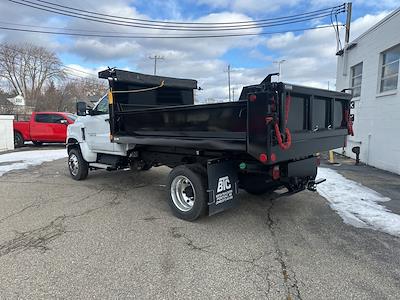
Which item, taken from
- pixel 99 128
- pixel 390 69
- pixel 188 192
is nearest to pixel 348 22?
pixel 390 69

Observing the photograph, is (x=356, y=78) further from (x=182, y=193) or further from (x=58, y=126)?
(x=58, y=126)

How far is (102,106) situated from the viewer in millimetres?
7035

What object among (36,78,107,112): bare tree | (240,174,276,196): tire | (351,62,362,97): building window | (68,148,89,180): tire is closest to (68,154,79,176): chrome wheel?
(68,148,89,180): tire

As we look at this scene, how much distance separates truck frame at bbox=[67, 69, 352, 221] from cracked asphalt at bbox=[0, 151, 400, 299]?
0.53m

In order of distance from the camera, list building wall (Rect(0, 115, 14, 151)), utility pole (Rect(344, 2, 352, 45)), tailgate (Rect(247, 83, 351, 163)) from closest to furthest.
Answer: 1. tailgate (Rect(247, 83, 351, 163))
2. utility pole (Rect(344, 2, 352, 45))
3. building wall (Rect(0, 115, 14, 151))

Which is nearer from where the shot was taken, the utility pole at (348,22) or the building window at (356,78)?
the building window at (356,78)

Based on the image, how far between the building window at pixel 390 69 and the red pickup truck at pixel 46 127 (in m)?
14.1

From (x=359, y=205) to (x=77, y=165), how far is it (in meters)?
6.44

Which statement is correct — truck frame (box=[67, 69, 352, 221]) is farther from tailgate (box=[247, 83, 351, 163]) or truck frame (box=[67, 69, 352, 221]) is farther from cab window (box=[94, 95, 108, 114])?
cab window (box=[94, 95, 108, 114])

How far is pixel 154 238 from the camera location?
4293 mm

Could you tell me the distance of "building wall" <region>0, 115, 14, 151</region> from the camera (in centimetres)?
1591

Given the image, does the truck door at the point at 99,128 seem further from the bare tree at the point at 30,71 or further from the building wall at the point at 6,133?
the bare tree at the point at 30,71

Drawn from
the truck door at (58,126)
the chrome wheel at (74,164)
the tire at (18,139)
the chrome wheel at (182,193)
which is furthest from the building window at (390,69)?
the tire at (18,139)

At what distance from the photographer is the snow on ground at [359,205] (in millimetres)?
4785
